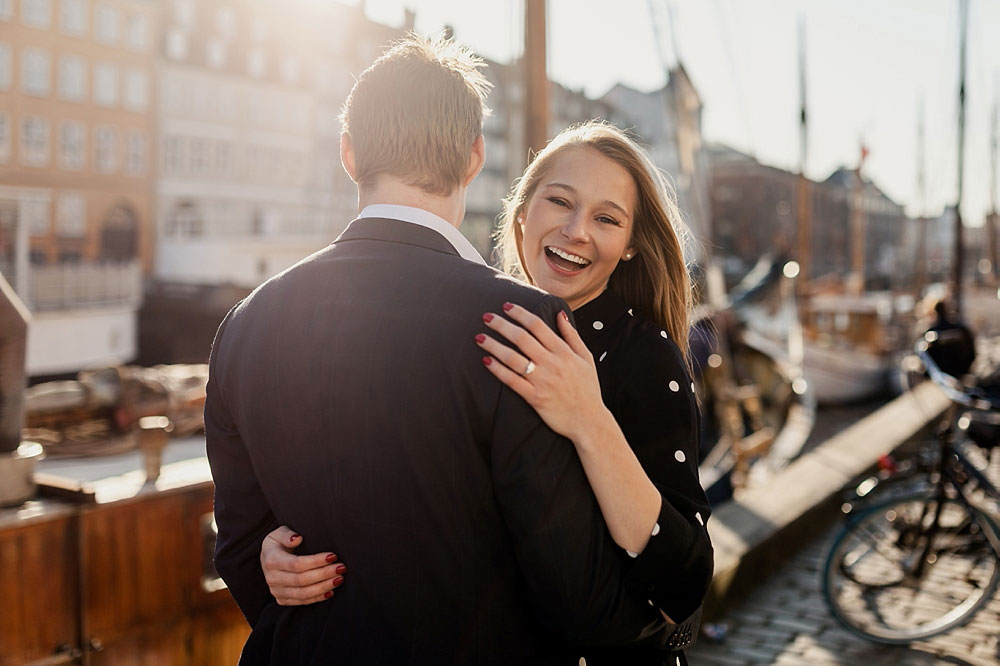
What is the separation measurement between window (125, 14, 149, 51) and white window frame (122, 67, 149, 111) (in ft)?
3.63

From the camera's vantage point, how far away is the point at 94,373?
816cm

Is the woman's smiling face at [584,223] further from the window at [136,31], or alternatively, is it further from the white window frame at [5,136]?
the window at [136,31]

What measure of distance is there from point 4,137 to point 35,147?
1147 millimetres

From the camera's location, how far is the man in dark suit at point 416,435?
144 cm

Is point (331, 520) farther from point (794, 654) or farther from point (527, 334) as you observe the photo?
point (794, 654)

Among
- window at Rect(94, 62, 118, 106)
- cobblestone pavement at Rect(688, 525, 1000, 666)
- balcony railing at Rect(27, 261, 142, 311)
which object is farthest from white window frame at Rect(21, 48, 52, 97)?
cobblestone pavement at Rect(688, 525, 1000, 666)

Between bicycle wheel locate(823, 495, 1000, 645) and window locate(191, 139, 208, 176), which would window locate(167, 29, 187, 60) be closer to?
window locate(191, 139, 208, 176)

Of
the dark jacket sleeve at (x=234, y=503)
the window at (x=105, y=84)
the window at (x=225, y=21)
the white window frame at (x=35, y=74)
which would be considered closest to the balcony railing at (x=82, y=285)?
the white window frame at (x=35, y=74)

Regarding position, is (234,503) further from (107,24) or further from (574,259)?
(107,24)

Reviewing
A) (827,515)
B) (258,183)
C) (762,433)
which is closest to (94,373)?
(827,515)

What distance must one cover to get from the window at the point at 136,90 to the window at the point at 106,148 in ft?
5.01

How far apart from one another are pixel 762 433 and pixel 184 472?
11538mm

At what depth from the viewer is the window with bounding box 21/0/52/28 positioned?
39375mm

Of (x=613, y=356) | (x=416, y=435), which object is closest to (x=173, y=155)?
(x=613, y=356)
